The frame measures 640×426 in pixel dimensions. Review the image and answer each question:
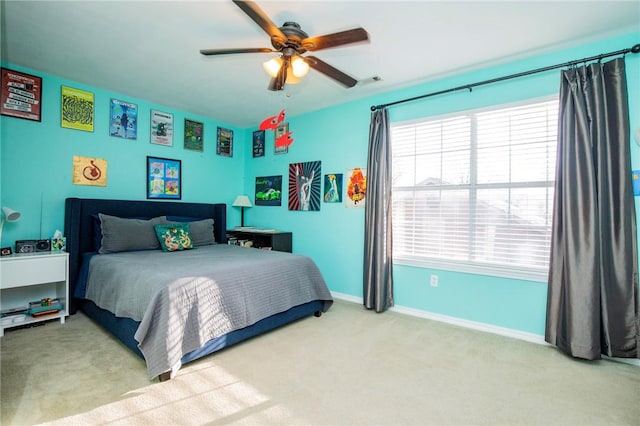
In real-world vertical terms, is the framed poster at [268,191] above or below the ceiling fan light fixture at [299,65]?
below

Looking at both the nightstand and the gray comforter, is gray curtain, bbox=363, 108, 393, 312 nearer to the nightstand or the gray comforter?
the gray comforter

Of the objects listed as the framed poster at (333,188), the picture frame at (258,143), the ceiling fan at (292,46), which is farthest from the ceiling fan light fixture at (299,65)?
the picture frame at (258,143)

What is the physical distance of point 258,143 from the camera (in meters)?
4.96

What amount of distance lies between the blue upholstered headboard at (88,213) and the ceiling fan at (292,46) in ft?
7.69

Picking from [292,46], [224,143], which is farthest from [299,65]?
[224,143]

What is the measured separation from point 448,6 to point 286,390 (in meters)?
2.68

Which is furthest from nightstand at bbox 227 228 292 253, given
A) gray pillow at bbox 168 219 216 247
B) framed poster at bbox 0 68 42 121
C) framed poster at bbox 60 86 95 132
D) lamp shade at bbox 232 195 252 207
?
framed poster at bbox 0 68 42 121

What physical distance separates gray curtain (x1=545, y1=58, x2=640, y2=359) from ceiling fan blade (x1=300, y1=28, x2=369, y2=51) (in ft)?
6.06

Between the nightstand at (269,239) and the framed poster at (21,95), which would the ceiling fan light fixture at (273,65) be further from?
the framed poster at (21,95)

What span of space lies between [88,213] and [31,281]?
87 centimetres

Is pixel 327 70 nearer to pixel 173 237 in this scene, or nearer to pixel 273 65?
pixel 273 65

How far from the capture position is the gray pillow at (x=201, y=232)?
3.89 meters

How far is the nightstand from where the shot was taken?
4.21m

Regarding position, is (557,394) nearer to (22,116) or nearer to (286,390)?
(286,390)
